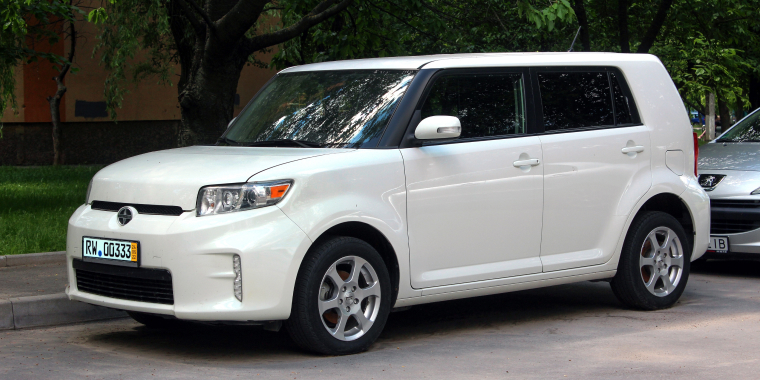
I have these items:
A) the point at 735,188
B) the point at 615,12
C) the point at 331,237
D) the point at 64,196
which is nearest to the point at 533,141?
the point at 331,237

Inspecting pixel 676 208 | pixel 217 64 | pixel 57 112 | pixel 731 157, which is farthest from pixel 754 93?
pixel 57 112

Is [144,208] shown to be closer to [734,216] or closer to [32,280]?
[32,280]

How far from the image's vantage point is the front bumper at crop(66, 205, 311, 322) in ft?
16.5

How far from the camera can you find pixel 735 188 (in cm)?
885

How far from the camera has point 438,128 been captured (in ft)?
18.3

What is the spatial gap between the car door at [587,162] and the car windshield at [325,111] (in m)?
1.19

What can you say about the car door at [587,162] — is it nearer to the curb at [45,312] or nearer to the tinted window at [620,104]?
the tinted window at [620,104]

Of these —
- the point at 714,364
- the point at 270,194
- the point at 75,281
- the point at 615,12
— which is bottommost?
the point at 714,364

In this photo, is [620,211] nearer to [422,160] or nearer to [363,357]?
[422,160]

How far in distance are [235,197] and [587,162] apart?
8.73 ft

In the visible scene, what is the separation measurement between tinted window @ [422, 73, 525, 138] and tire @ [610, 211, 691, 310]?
1362mm

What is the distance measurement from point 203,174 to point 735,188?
561cm

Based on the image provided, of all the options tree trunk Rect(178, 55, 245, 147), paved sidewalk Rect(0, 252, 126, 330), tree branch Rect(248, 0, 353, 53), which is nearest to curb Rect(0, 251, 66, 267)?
paved sidewalk Rect(0, 252, 126, 330)

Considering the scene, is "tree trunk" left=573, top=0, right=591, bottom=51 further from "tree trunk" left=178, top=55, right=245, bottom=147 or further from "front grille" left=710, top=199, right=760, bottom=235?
"tree trunk" left=178, top=55, right=245, bottom=147
